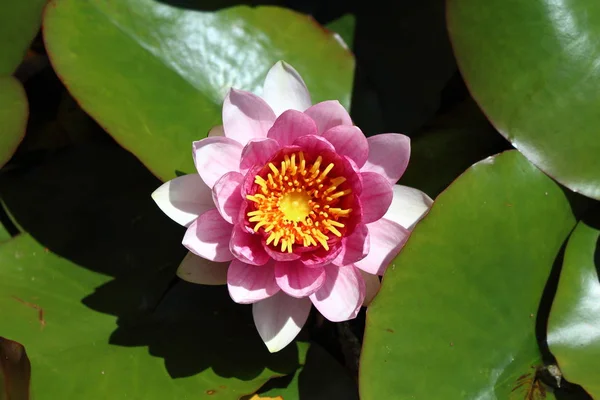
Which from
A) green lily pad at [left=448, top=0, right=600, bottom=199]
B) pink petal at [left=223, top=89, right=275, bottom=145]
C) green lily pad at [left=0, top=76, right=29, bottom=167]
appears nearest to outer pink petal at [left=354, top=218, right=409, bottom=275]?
pink petal at [left=223, top=89, right=275, bottom=145]

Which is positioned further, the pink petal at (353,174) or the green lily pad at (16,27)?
the green lily pad at (16,27)

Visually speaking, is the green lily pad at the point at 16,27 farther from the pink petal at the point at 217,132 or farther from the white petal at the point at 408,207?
the white petal at the point at 408,207

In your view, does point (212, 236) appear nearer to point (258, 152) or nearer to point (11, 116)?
point (258, 152)

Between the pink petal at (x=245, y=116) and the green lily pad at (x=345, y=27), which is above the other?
the pink petal at (x=245, y=116)

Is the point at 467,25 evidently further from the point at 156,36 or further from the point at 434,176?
the point at 156,36

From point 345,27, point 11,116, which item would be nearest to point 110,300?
point 11,116

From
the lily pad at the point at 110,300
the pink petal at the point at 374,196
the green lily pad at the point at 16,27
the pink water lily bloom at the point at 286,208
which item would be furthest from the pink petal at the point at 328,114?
the green lily pad at the point at 16,27

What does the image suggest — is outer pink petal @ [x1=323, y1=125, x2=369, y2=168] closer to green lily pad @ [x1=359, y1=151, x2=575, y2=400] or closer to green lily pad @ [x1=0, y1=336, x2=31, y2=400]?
green lily pad @ [x1=359, y1=151, x2=575, y2=400]
